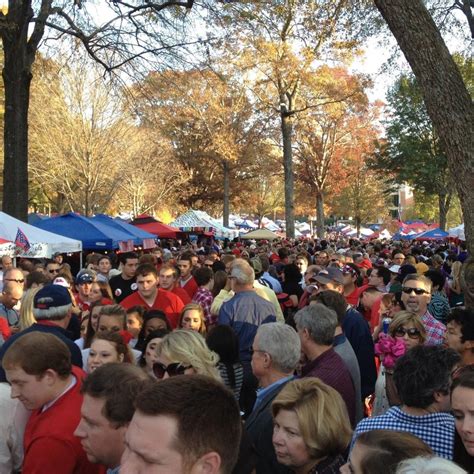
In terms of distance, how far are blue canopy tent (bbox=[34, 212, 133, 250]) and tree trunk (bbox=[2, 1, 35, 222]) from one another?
1.73 meters

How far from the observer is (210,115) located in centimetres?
3769

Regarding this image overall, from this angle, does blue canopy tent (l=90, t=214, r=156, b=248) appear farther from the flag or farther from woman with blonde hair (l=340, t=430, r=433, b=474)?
woman with blonde hair (l=340, t=430, r=433, b=474)

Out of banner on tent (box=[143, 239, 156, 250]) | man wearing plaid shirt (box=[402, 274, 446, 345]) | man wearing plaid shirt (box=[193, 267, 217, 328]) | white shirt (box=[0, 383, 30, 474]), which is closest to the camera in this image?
white shirt (box=[0, 383, 30, 474])

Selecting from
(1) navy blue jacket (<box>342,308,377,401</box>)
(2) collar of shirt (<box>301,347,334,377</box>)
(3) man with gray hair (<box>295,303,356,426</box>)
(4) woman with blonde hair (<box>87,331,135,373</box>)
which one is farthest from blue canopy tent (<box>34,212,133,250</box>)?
(2) collar of shirt (<box>301,347,334,377</box>)

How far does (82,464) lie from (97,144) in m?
29.2

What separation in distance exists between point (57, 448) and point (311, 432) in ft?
3.87

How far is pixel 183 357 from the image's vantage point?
12.1 ft

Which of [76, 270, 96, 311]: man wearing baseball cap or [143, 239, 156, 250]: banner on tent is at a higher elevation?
[143, 239, 156, 250]: banner on tent

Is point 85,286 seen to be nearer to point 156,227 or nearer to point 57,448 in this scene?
point 57,448

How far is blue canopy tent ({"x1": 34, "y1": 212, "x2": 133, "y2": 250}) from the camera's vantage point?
15.7m

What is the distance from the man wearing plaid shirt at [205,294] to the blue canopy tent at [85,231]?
7192mm

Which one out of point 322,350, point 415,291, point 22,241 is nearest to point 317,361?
point 322,350

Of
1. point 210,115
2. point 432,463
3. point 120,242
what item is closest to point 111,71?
point 120,242

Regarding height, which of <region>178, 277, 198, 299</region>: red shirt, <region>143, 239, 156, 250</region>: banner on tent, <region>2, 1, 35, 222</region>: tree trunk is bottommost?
<region>178, 277, 198, 299</region>: red shirt
